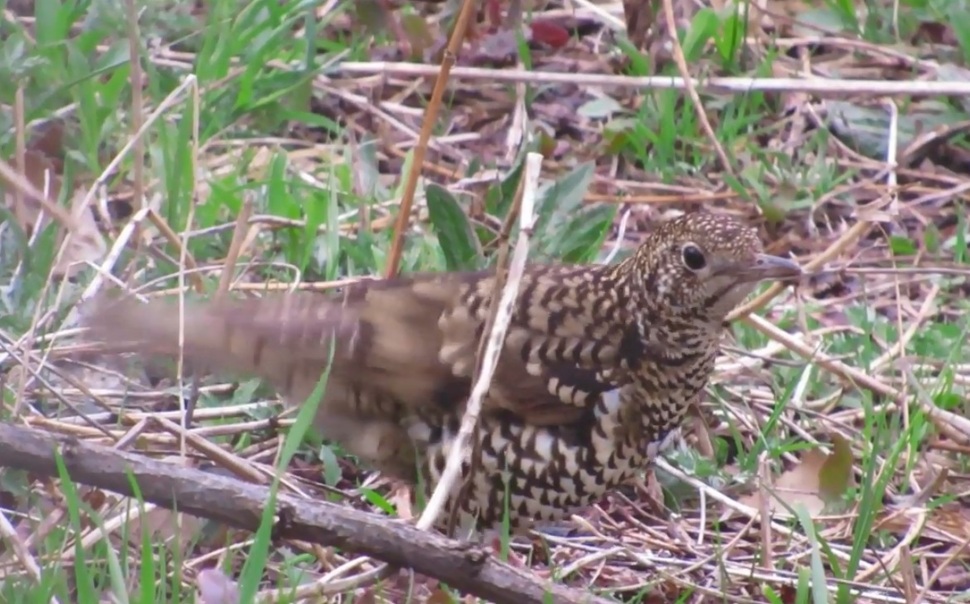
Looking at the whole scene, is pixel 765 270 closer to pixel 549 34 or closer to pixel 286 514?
pixel 286 514

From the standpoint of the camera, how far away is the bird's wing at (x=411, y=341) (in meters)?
3.40

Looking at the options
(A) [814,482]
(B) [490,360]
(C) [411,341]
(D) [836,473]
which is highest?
(B) [490,360]

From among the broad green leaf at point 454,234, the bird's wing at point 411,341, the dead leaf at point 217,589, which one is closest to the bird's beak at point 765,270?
the bird's wing at point 411,341

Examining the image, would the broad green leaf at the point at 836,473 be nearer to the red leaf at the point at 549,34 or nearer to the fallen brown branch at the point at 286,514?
the fallen brown branch at the point at 286,514

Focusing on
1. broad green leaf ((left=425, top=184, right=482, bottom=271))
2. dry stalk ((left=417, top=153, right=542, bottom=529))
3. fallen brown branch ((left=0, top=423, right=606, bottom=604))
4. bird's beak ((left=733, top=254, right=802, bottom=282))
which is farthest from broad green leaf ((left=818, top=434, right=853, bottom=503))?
fallen brown branch ((left=0, top=423, right=606, bottom=604))

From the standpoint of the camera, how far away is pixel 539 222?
4.56m

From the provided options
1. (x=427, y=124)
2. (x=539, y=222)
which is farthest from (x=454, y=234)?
(x=427, y=124)

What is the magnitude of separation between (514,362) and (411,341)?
A: 24 centimetres

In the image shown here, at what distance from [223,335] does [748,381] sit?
162 centimetres

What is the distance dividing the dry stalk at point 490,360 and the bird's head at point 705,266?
0.67 metres

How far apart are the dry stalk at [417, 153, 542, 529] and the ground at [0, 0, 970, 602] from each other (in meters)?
0.35

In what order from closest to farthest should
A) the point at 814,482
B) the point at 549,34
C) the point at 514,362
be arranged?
1. the point at 514,362
2. the point at 814,482
3. the point at 549,34

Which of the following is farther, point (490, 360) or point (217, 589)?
point (490, 360)

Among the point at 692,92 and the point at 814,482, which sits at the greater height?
the point at 692,92
